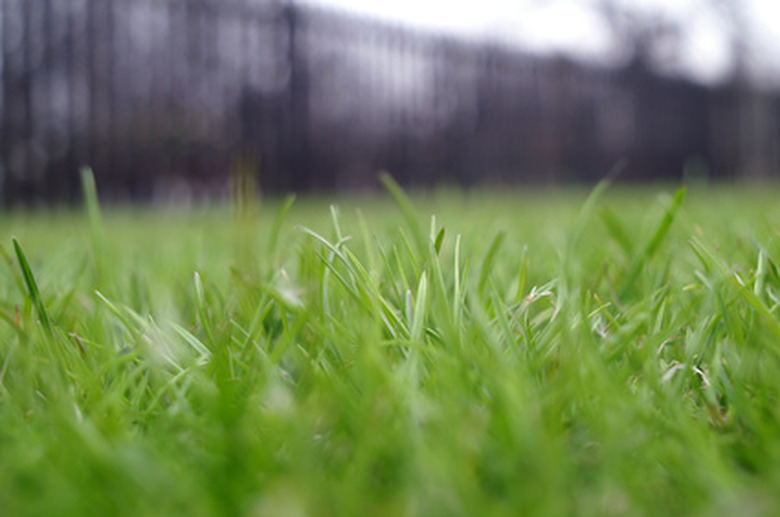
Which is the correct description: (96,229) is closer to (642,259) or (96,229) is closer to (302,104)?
(642,259)

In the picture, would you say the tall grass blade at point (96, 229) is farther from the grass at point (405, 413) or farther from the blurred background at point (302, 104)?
the blurred background at point (302, 104)

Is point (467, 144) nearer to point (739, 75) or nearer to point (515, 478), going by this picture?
point (739, 75)

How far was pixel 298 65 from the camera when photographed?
5988 mm

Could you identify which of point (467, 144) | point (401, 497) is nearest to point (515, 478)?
point (401, 497)

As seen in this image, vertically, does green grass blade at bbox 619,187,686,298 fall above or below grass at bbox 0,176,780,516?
above

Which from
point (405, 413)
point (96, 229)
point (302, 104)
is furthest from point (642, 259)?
point (302, 104)

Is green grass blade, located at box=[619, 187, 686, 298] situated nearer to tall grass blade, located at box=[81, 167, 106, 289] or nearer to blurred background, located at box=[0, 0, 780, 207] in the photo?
tall grass blade, located at box=[81, 167, 106, 289]

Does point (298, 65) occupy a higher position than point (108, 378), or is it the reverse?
point (298, 65)

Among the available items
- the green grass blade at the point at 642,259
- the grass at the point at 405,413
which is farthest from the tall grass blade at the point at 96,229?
the green grass blade at the point at 642,259

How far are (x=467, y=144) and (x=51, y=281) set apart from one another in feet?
22.1

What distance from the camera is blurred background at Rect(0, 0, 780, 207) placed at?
4.78 m

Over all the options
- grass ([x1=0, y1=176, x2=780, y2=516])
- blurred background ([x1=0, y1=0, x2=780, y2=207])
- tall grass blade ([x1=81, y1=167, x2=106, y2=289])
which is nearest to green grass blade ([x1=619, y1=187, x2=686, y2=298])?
grass ([x1=0, y1=176, x2=780, y2=516])

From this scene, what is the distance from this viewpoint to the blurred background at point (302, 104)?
4.78 meters

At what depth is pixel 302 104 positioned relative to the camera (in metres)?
6.05
